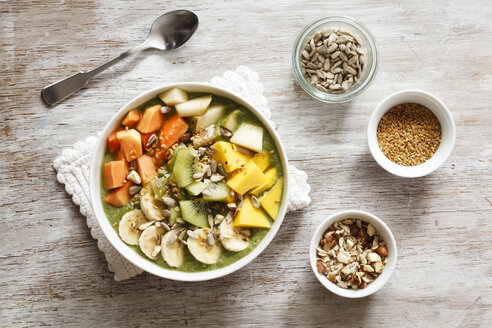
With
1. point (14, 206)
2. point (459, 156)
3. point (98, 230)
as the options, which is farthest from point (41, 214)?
point (459, 156)

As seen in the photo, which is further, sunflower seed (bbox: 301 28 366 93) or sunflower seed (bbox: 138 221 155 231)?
sunflower seed (bbox: 301 28 366 93)

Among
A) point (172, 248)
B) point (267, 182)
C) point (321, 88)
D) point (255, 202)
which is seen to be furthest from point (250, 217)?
point (321, 88)

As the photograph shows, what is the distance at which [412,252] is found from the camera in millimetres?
2203

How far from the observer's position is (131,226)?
1.90 m

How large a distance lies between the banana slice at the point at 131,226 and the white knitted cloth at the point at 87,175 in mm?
242

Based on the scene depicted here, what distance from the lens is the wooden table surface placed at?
7.13 feet

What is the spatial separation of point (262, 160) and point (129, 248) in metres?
0.72

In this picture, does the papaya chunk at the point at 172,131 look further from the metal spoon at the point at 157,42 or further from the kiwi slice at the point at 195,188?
the metal spoon at the point at 157,42

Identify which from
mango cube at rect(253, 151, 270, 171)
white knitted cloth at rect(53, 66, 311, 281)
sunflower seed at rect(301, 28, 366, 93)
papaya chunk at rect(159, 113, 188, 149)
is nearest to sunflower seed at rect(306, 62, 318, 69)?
sunflower seed at rect(301, 28, 366, 93)

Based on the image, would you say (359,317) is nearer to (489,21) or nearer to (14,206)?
(489,21)

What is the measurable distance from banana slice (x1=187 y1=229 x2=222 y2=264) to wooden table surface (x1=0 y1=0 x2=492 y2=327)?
0.32 m

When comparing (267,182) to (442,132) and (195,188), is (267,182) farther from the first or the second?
(442,132)

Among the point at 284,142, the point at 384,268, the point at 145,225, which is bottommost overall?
the point at 384,268

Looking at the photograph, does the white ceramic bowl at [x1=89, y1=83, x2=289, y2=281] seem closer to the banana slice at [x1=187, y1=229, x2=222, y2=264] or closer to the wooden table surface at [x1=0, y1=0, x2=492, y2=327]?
the banana slice at [x1=187, y1=229, x2=222, y2=264]
